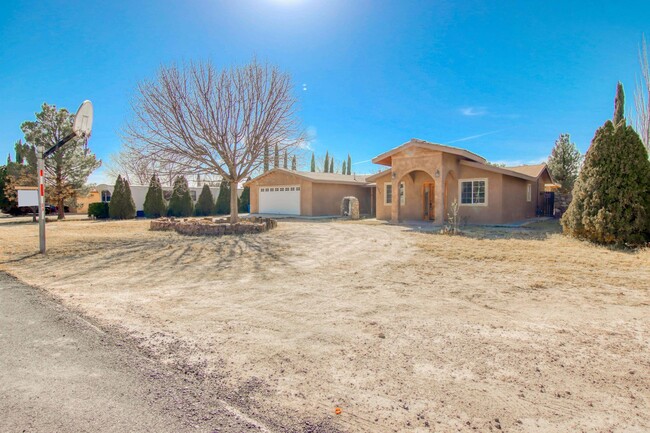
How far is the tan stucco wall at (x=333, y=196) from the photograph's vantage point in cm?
2226

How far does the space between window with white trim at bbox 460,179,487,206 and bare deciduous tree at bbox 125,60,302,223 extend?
9100 millimetres

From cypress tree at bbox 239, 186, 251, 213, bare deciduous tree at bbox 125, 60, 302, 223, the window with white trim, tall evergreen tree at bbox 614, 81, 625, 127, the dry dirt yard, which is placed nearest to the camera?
the dry dirt yard

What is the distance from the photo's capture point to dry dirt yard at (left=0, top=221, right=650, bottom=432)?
2137 mm

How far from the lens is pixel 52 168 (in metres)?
19.7

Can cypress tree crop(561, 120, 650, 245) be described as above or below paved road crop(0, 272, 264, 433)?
above

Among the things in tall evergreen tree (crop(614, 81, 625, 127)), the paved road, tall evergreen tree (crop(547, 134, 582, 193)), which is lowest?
the paved road

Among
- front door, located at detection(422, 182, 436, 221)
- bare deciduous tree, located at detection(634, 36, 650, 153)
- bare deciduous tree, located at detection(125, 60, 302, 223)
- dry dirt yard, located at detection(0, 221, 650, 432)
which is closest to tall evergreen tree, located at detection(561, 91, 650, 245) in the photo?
dry dirt yard, located at detection(0, 221, 650, 432)

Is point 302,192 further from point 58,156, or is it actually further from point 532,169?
point 58,156

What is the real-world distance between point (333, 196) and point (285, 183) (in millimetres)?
3634

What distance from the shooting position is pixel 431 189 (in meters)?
17.5

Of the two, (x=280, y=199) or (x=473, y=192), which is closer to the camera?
(x=473, y=192)

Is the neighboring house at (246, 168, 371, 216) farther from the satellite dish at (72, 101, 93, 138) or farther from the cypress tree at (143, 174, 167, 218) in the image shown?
the satellite dish at (72, 101, 93, 138)

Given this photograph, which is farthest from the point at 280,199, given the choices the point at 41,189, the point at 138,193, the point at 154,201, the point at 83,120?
the point at 41,189

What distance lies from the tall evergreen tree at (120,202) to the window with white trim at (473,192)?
67.6 ft
